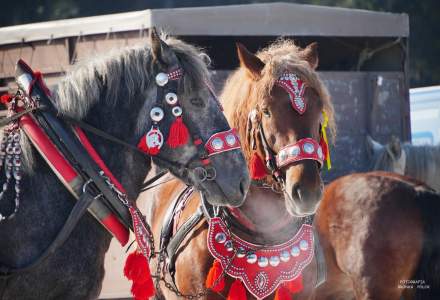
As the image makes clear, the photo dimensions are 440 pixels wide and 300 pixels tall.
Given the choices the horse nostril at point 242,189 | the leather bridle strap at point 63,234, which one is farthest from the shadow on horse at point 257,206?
the leather bridle strap at point 63,234

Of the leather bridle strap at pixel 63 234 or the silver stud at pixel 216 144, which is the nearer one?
the leather bridle strap at pixel 63 234

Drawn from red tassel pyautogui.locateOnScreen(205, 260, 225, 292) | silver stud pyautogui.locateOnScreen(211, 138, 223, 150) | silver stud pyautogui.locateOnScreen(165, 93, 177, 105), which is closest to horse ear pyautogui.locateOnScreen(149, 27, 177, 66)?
silver stud pyautogui.locateOnScreen(165, 93, 177, 105)

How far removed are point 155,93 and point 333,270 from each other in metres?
2.56

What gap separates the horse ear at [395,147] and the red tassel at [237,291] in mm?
3038

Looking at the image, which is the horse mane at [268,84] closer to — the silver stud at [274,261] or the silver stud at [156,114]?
the silver stud at [274,261]

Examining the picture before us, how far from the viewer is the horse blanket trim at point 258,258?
383cm

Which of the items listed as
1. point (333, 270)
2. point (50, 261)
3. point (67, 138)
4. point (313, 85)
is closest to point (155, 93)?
point (67, 138)

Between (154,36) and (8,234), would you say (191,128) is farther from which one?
(8,234)

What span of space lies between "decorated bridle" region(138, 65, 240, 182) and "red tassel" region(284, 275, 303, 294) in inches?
38.6

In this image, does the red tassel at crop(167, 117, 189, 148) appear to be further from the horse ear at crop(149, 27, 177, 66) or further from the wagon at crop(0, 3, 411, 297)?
the wagon at crop(0, 3, 411, 297)

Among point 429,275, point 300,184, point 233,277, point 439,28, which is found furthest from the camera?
point 439,28

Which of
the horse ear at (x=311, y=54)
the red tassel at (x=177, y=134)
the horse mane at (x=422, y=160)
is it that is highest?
the horse ear at (x=311, y=54)

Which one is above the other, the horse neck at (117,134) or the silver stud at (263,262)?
the horse neck at (117,134)

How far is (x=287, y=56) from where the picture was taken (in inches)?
159
